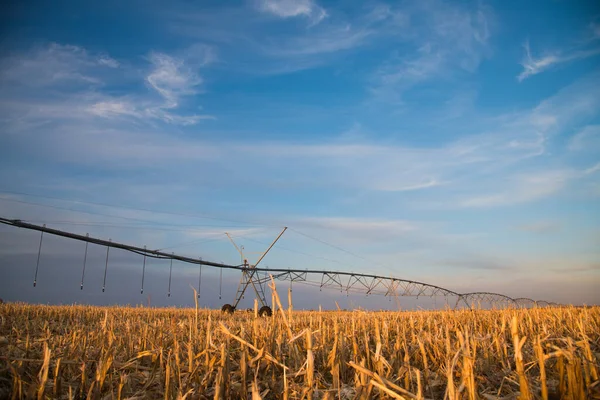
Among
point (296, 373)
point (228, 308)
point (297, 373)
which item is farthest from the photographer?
point (228, 308)

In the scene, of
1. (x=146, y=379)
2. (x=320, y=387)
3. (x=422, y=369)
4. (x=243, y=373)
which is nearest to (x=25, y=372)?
(x=146, y=379)

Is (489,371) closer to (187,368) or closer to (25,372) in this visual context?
(187,368)

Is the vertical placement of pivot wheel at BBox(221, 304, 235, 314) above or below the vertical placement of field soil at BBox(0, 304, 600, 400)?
below

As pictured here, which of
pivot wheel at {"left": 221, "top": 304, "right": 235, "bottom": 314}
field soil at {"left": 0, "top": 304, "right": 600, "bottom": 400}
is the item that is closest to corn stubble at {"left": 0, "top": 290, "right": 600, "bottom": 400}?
field soil at {"left": 0, "top": 304, "right": 600, "bottom": 400}

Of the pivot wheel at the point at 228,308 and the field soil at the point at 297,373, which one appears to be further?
the pivot wheel at the point at 228,308

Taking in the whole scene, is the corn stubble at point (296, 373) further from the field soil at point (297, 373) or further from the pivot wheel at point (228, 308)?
the pivot wheel at point (228, 308)

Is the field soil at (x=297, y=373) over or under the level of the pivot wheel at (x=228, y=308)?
over

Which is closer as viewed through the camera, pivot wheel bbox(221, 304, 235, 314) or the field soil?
the field soil

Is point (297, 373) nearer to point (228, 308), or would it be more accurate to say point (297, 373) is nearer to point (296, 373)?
point (296, 373)

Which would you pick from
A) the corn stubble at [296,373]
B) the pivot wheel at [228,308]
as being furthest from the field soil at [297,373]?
the pivot wheel at [228,308]

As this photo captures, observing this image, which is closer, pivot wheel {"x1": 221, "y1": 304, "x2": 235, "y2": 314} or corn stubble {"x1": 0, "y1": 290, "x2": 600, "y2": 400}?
corn stubble {"x1": 0, "y1": 290, "x2": 600, "y2": 400}

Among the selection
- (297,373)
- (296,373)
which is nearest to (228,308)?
(296,373)

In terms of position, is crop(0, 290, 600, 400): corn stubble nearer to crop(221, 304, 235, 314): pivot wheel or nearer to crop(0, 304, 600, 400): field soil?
crop(0, 304, 600, 400): field soil

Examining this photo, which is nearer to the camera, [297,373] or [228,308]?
[297,373]
